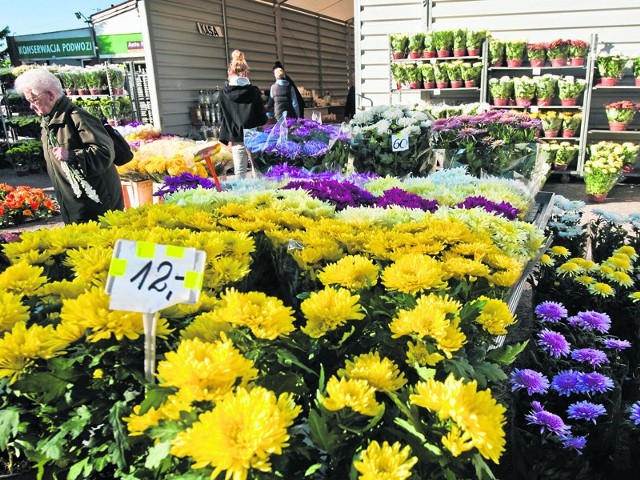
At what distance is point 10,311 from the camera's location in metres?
1.01

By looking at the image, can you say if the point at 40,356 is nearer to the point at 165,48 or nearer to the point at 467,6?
the point at 467,6

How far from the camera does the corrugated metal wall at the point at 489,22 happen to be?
692 cm

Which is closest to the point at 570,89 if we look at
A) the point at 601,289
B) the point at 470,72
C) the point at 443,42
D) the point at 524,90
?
the point at 524,90

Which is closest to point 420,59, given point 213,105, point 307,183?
point 213,105

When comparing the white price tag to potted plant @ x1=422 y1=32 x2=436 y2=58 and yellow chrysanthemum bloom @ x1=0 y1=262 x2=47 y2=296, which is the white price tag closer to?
yellow chrysanthemum bloom @ x1=0 y1=262 x2=47 y2=296

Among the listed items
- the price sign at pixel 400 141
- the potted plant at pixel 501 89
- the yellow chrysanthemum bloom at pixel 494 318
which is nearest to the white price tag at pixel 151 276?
the yellow chrysanthemum bloom at pixel 494 318

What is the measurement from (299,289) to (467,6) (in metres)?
7.42

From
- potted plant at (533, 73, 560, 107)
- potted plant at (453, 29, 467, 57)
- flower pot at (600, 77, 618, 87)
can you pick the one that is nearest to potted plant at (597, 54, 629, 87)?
flower pot at (600, 77, 618, 87)

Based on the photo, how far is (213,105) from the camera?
984 centimetres

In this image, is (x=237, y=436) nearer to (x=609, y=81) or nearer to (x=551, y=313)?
(x=551, y=313)

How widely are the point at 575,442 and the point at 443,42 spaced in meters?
6.70

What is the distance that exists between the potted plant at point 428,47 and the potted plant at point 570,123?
6.58 ft

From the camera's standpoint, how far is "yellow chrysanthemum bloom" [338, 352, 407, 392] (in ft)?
2.94

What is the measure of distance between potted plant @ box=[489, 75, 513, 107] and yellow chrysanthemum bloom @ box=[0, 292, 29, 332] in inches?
281
